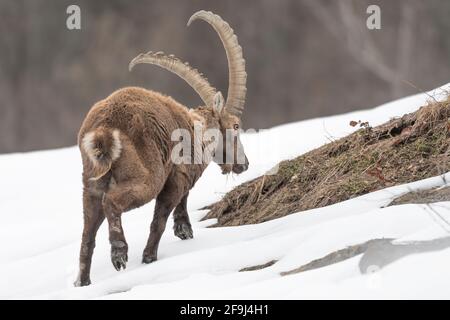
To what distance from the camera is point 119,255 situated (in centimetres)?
812

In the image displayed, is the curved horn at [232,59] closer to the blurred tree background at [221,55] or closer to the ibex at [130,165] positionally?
the ibex at [130,165]

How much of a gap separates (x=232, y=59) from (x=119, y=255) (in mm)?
2449

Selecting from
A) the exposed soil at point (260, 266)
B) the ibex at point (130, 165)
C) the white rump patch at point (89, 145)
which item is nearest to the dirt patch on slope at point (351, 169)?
the ibex at point (130, 165)

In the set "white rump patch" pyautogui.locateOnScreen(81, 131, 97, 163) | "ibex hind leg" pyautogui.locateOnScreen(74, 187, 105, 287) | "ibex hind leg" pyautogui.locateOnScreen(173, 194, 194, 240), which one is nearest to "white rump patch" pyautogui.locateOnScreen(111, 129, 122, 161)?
"white rump patch" pyautogui.locateOnScreen(81, 131, 97, 163)

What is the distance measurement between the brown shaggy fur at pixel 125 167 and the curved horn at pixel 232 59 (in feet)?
2.96

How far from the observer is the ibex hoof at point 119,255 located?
26.6ft

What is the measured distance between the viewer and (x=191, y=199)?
11.8m

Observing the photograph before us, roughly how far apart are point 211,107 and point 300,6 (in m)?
38.2

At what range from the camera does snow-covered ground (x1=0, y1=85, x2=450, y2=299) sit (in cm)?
684

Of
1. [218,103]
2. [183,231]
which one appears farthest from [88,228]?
[218,103]

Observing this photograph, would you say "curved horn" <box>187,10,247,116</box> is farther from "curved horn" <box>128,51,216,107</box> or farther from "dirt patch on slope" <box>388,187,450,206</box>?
"dirt patch on slope" <box>388,187,450,206</box>

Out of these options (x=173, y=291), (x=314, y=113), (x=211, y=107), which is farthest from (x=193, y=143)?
(x=314, y=113)

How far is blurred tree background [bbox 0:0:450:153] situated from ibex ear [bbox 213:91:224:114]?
2668 cm

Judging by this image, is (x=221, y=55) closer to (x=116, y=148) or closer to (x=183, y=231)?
(x=183, y=231)
